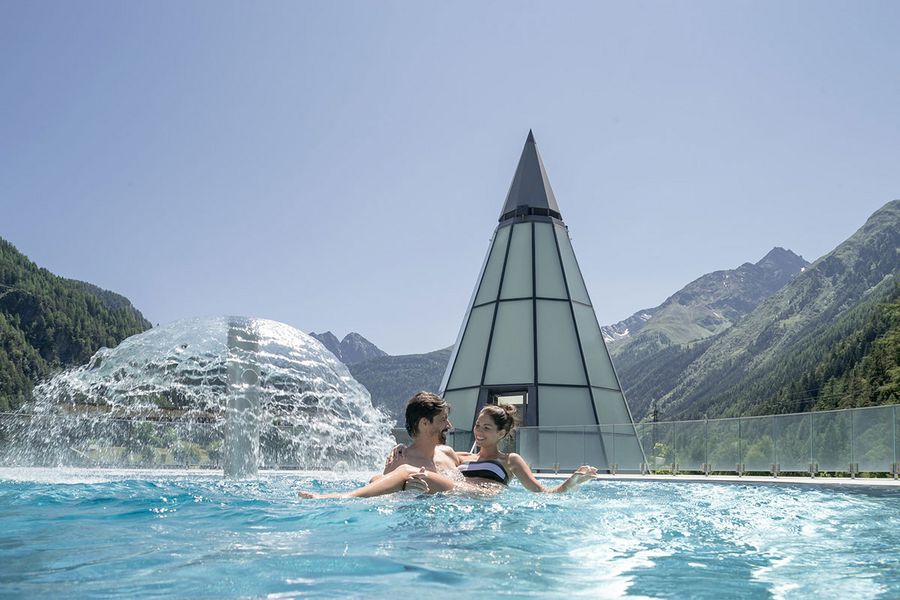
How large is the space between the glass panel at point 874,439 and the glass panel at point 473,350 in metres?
11.2

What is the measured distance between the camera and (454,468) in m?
7.45

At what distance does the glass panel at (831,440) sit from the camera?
1573 centimetres

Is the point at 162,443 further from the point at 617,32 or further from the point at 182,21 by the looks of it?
the point at 617,32

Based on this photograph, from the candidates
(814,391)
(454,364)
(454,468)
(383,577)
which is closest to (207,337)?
(454,468)

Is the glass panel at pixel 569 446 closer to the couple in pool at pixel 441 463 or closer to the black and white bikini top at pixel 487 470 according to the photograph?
the couple in pool at pixel 441 463

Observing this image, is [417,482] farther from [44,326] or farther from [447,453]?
[44,326]

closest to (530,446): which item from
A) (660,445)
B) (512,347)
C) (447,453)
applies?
(660,445)

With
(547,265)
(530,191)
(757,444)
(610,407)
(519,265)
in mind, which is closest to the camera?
(757,444)

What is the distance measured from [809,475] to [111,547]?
15450 millimetres

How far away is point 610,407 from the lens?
24.4 meters

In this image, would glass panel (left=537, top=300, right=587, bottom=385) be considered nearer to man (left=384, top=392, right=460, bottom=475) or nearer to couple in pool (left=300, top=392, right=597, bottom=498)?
couple in pool (left=300, top=392, right=597, bottom=498)

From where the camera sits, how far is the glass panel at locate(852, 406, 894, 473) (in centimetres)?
1473

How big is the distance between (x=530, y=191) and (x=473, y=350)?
18.7 ft

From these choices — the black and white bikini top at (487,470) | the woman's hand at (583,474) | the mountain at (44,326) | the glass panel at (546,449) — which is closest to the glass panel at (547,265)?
the glass panel at (546,449)
